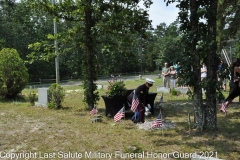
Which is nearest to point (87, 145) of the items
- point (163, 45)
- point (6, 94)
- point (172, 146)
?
point (172, 146)

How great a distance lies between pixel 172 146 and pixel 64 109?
601 cm

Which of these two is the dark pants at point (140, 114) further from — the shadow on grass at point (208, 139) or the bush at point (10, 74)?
the bush at point (10, 74)

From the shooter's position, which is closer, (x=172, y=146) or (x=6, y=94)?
(x=172, y=146)

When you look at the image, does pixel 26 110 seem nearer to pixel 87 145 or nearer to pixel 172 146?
pixel 87 145

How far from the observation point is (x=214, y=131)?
260 inches

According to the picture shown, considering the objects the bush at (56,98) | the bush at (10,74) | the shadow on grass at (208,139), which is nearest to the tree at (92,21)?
the bush at (56,98)

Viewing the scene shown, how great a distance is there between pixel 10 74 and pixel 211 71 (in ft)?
34.0

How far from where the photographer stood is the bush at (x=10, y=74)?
523 inches

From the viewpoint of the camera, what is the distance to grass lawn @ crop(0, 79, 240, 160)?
5457 mm

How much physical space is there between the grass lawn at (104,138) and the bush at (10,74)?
4.52 meters

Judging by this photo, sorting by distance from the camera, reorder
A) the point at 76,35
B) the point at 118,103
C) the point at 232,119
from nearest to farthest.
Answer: the point at 232,119
the point at 118,103
the point at 76,35

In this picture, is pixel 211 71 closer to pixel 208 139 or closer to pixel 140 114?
pixel 208 139

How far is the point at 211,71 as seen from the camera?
6418 millimetres

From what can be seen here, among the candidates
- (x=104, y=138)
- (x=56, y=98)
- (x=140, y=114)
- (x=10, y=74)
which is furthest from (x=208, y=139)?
(x=10, y=74)
